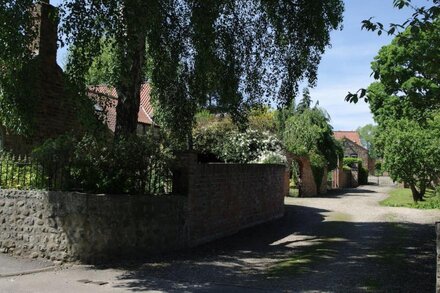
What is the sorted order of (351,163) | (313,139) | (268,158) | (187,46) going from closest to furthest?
(187,46), (268,158), (313,139), (351,163)

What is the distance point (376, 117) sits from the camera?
127 feet

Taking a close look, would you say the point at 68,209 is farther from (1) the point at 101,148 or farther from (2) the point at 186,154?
(2) the point at 186,154

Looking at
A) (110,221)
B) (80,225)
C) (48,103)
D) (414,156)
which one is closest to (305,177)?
(414,156)

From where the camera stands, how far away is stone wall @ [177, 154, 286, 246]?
12.7 metres

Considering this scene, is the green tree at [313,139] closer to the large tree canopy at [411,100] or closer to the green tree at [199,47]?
the large tree canopy at [411,100]

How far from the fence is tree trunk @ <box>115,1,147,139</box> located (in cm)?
102

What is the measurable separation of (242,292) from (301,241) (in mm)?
6416

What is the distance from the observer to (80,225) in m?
10.0

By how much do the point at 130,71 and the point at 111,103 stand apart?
1.10m

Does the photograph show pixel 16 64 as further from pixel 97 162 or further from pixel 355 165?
pixel 355 165

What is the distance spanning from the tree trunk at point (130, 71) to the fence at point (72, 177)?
1024 millimetres

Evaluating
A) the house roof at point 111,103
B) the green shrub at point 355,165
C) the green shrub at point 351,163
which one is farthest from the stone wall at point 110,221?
the green shrub at point 351,163

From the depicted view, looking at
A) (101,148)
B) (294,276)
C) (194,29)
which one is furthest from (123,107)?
(294,276)

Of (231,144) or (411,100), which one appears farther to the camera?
(231,144)
